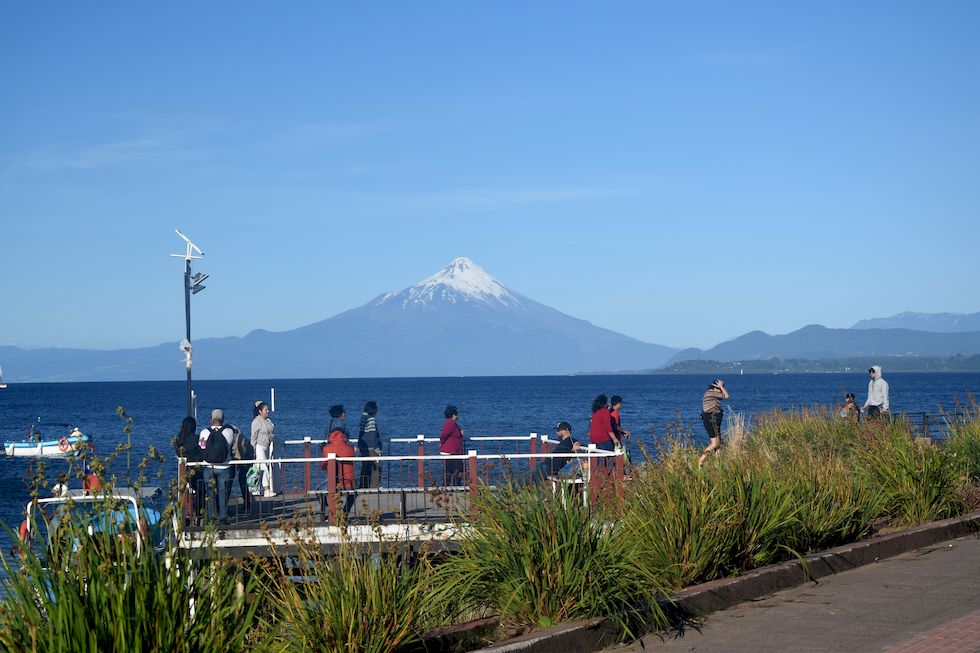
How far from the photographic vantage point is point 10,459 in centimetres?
6350

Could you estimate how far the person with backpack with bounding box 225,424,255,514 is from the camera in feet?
48.2

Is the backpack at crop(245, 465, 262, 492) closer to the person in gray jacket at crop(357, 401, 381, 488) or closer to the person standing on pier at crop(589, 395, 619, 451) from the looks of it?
the person in gray jacket at crop(357, 401, 381, 488)

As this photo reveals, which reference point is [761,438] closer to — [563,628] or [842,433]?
[842,433]

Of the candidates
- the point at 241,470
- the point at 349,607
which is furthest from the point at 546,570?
the point at 241,470

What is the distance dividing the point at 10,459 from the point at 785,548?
6152 centimetres

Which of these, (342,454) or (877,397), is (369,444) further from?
(877,397)

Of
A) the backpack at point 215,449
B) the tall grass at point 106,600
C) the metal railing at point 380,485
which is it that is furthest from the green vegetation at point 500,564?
the backpack at point 215,449

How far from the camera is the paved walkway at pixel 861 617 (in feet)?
24.6

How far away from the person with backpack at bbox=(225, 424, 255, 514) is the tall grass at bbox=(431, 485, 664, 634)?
→ 6834 millimetres

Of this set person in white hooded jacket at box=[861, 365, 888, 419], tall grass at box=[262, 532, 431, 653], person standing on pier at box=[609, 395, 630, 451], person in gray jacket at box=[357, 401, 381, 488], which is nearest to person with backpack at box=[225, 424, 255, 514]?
person in gray jacket at box=[357, 401, 381, 488]

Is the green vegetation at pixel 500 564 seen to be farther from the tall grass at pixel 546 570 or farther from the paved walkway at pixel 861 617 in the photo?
the paved walkway at pixel 861 617

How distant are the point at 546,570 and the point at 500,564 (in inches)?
14.3

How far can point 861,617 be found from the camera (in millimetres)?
8289

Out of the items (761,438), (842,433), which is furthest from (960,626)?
(761,438)
